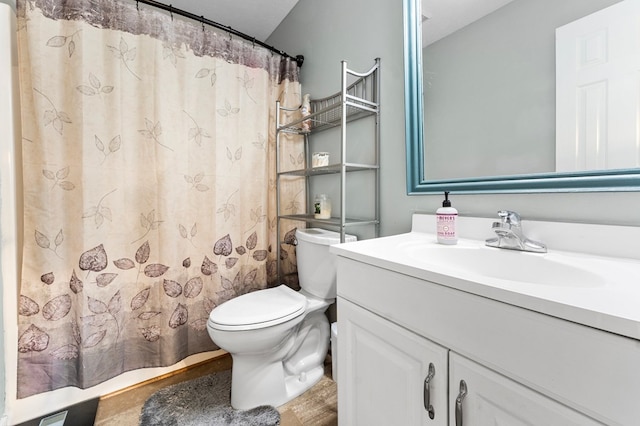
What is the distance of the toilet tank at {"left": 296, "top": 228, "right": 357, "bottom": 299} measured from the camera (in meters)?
1.36

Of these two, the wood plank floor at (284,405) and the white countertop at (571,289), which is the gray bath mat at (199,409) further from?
the white countertop at (571,289)

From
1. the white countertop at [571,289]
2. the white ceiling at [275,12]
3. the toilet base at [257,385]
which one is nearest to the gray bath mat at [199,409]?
→ the toilet base at [257,385]

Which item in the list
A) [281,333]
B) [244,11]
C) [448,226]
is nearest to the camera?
[448,226]

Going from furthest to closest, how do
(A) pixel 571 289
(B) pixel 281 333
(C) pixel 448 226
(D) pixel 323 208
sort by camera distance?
(D) pixel 323 208 → (B) pixel 281 333 → (C) pixel 448 226 → (A) pixel 571 289

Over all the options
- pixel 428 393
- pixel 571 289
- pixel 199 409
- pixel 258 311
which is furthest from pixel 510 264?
pixel 199 409

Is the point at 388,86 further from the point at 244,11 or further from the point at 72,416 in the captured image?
the point at 72,416

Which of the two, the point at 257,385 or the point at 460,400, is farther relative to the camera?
the point at 257,385

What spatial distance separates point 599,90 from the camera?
28.1 inches

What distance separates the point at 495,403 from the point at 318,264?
3.17 ft

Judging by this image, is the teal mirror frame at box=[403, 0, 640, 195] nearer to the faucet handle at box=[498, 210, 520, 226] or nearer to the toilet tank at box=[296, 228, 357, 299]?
the faucet handle at box=[498, 210, 520, 226]

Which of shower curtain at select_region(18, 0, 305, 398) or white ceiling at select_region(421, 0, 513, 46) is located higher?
white ceiling at select_region(421, 0, 513, 46)

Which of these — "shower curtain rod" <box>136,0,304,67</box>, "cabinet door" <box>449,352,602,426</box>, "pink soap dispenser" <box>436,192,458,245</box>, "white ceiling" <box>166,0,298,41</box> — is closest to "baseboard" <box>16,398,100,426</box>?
"cabinet door" <box>449,352,602,426</box>

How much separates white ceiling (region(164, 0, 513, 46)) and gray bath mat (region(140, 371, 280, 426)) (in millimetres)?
1753

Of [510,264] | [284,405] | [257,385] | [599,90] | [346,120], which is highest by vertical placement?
[346,120]
